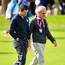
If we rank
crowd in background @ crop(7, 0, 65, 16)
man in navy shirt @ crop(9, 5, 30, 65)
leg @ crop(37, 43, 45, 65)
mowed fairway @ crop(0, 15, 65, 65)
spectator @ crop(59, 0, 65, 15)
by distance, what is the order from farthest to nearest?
1. spectator @ crop(59, 0, 65, 15)
2. crowd in background @ crop(7, 0, 65, 16)
3. mowed fairway @ crop(0, 15, 65, 65)
4. leg @ crop(37, 43, 45, 65)
5. man in navy shirt @ crop(9, 5, 30, 65)

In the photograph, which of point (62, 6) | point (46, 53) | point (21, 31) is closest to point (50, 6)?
point (62, 6)

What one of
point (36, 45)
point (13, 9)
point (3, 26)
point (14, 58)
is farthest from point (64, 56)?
point (3, 26)

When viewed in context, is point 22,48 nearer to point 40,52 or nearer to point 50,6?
point 40,52

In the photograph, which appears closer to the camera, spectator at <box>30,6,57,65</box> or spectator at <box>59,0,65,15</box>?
spectator at <box>30,6,57,65</box>

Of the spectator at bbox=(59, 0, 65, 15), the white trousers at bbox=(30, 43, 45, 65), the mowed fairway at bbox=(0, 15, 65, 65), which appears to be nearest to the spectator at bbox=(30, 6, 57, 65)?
the white trousers at bbox=(30, 43, 45, 65)

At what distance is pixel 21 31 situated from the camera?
9961mm

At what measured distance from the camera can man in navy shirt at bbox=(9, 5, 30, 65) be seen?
9.92 meters

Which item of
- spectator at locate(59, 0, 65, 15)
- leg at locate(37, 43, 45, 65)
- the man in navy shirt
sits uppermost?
the man in navy shirt

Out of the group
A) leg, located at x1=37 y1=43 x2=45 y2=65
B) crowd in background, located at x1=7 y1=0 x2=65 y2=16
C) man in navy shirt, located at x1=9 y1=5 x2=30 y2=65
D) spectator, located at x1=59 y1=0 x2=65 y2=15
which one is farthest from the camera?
spectator, located at x1=59 y1=0 x2=65 y2=15

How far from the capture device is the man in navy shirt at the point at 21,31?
9.92m

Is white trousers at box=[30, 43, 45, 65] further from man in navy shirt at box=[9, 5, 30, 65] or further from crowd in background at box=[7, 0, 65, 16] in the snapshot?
crowd in background at box=[7, 0, 65, 16]

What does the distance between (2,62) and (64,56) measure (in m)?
1.99

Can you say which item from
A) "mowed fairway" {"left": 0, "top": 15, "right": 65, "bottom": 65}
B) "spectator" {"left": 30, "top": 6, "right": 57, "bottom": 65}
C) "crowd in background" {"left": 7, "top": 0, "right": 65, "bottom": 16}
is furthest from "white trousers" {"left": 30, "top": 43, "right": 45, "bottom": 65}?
"crowd in background" {"left": 7, "top": 0, "right": 65, "bottom": 16}

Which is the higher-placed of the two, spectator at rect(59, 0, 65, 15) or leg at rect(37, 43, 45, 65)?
leg at rect(37, 43, 45, 65)
